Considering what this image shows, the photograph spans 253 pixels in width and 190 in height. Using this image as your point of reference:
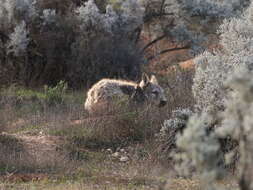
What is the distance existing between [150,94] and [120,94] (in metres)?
0.88

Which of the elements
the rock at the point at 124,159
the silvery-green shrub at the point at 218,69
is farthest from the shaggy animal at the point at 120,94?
the rock at the point at 124,159

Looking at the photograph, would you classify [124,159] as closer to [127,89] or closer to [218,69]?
[218,69]

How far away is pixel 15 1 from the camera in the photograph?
1886 centimetres

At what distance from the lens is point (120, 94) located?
12.9 m

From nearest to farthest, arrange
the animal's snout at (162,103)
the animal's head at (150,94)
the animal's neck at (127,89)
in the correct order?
the animal's snout at (162,103)
the animal's head at (150,94)
the animal's neck at (127,89)

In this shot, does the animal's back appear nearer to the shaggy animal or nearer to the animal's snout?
the shaggy animal

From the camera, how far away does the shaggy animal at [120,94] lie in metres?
12.6

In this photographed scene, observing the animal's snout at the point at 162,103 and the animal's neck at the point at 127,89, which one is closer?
the animal's snout at the point at 162,103

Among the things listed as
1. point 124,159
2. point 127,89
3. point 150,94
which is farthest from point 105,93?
point 124,159

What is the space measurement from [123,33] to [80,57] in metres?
2.49

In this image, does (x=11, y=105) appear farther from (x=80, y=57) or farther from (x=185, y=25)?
(x=185, y=25)

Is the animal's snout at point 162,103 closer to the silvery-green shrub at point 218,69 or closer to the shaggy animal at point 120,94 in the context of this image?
the shaggy animal at point 120,94

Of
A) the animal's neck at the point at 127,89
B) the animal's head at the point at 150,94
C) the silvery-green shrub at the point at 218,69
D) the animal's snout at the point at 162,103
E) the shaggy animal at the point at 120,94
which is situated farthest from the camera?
the animal's neck at the point at 127,89

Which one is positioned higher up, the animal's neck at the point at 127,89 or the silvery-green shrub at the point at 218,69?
the silvery-green shrub at the point at 218,69
